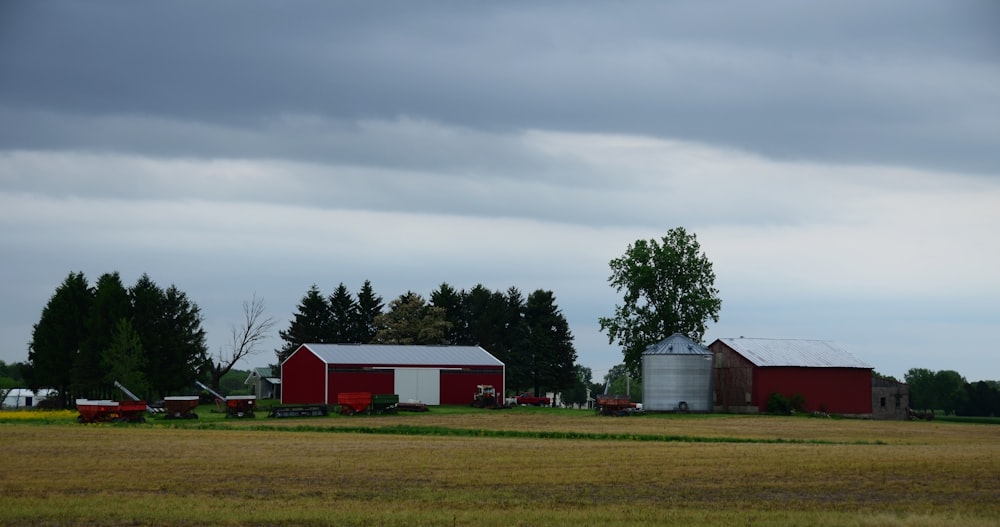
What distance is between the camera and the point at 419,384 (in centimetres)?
10281

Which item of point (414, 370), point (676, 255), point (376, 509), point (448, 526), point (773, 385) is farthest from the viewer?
point (676, 255)

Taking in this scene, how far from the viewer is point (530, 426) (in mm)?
66812

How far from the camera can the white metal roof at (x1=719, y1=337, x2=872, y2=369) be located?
9800 centimetres

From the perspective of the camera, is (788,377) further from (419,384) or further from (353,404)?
(353,404)

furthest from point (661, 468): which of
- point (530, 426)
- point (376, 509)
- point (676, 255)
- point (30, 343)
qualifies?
point (30, 343)

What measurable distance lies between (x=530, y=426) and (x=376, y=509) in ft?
135

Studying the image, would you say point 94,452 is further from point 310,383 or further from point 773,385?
point 773,385

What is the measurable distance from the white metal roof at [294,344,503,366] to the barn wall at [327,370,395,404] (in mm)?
969

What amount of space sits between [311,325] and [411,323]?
1341 cm

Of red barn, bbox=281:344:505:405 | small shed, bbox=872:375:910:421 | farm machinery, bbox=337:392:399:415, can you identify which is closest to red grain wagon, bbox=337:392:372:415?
farm machinery, bbox=337:392:399:415

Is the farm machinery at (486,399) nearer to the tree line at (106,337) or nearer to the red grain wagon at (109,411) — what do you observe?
the tree line at (106,337)

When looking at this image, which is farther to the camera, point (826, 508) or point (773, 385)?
point (773, 385)

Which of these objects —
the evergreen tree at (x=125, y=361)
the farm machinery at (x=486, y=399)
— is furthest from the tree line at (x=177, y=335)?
the farm machinery at (x=486, y=399)

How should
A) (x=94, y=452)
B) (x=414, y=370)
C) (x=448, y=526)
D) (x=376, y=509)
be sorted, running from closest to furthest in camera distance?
(x=448, y=526) < (x=376, y=509) < (x=94, y=452) < (x=414, y=370)
